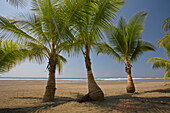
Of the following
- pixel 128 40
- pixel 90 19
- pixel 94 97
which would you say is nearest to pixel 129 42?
pixel 128 40

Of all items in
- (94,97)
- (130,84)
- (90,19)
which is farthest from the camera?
(130,84)

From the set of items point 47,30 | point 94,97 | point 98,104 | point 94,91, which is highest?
point 47,30

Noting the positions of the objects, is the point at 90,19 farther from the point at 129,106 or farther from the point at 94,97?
the point at 129,106

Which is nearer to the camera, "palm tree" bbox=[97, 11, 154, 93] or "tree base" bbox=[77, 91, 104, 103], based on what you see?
"tree base" bbox=[77, 91, 104, 103]

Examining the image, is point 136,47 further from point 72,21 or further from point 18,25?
point 18,25

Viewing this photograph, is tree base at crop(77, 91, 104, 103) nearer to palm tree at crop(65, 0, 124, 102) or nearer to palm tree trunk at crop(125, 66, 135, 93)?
palm tree at crop(65, 0, 124, 102)

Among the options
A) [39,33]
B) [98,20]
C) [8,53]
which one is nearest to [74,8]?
[98,20]

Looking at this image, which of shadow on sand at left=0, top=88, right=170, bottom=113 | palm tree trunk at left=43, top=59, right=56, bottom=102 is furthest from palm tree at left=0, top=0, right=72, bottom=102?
shadow on sand at left=0, top=88, right=170, bottom=113

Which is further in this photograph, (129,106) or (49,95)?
(49,95)

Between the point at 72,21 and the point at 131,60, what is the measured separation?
5.04 meters

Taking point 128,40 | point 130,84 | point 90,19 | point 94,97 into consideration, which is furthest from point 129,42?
point 94,97

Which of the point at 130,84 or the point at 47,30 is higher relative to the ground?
the point at 47,30

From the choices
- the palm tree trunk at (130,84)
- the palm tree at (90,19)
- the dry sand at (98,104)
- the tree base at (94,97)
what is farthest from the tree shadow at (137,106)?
the palm tree trunk at (130,84)

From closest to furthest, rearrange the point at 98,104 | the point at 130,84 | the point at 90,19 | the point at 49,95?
the point at 98,104 → the point at 90,19 → the point at 49,95 → the point at 130,84
